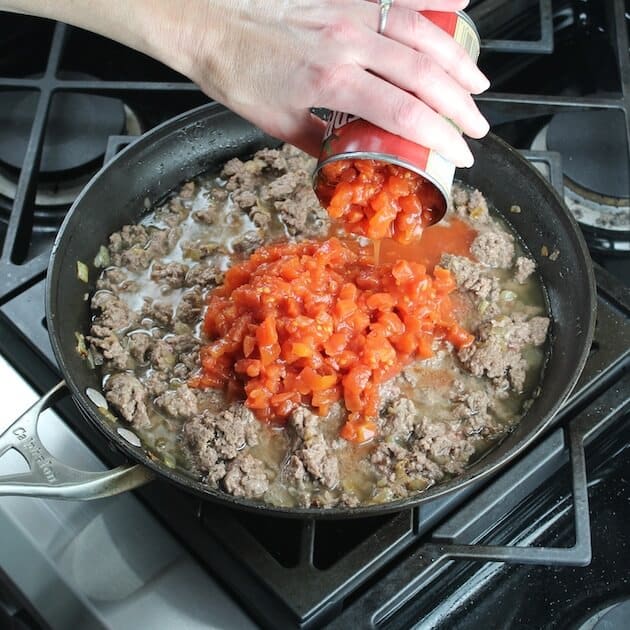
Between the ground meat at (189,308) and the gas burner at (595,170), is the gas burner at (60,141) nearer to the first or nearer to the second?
the ground meat at (189,308)

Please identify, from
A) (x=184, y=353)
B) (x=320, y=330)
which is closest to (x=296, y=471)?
(x=320, y=330)

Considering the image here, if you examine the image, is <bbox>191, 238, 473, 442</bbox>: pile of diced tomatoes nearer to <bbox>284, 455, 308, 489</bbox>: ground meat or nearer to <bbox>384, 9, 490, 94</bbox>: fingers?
<bbox>284, 455, 308, 489</bbox>: ground meat

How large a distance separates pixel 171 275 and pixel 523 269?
0.87 m

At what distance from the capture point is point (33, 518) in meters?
1.67

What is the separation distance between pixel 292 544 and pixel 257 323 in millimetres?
477

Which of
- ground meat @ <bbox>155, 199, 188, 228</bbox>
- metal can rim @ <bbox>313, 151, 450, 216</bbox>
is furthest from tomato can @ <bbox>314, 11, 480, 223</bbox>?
ground meat @ <bbox>155, 199, 188, 228</bbox>

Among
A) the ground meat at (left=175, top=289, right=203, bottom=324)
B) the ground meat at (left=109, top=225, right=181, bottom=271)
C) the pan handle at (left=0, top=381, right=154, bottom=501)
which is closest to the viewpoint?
the pan handle at (left=0, top=381, right=154, bottom=501)

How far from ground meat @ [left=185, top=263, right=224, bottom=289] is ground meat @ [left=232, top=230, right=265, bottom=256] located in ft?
0.31

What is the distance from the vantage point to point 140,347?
1815mm

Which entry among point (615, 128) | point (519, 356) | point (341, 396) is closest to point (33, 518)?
point (341, 396)

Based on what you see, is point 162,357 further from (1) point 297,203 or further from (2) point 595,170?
(2) point 595,170

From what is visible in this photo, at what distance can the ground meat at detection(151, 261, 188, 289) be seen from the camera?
6.33 feet

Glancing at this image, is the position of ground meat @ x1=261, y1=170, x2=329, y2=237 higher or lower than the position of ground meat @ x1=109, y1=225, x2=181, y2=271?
lower

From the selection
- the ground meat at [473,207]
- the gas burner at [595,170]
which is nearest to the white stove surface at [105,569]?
the ground meat at [473,207]
